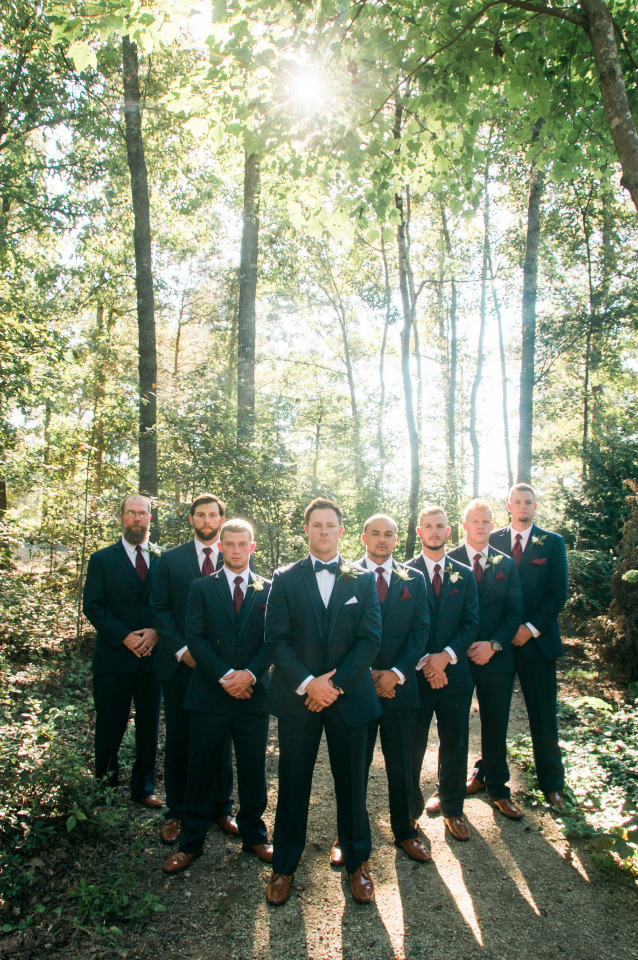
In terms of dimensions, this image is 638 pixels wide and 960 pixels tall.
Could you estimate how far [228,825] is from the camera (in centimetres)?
449

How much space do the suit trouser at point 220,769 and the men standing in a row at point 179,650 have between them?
18 centimetres

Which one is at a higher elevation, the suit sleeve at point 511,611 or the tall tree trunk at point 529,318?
the tall tree trunk at point 529,318

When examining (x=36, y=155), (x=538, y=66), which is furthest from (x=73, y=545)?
(x=36, y=155)

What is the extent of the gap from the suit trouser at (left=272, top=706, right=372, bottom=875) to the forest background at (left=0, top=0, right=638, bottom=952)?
4.31ft

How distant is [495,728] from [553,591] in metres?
1.31

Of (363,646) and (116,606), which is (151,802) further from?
Result: (363,646)

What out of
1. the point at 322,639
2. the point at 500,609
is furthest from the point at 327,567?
the point at 500,609

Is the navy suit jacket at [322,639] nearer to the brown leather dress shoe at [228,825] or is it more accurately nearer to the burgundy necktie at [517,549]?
the brown leather dress shoe at [228,825]

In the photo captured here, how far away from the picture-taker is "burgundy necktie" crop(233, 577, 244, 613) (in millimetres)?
4234

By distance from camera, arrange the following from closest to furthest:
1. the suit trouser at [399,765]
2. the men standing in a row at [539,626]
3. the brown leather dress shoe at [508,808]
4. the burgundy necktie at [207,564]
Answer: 1. the suit trouser at [399,765]
2. the brown leather dress shoe at [508,808]
3. the burgundy necktie at [207,564]
4. the men standing in a row at [539,626]

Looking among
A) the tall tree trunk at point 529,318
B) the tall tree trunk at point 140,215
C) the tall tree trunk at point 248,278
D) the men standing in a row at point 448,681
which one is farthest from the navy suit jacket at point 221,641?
the tall tree trunk at point 529,318

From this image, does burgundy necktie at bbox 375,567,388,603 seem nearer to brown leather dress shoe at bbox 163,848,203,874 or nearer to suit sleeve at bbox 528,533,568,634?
suit sleeve at bbox 528,533,568,634

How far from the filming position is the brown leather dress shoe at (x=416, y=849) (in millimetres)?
4109

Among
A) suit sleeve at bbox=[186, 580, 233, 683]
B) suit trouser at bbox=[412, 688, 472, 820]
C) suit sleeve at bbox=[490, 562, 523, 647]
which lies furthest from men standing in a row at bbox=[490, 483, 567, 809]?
suit sleeve at bbox=[186, 580, 233, 683]
